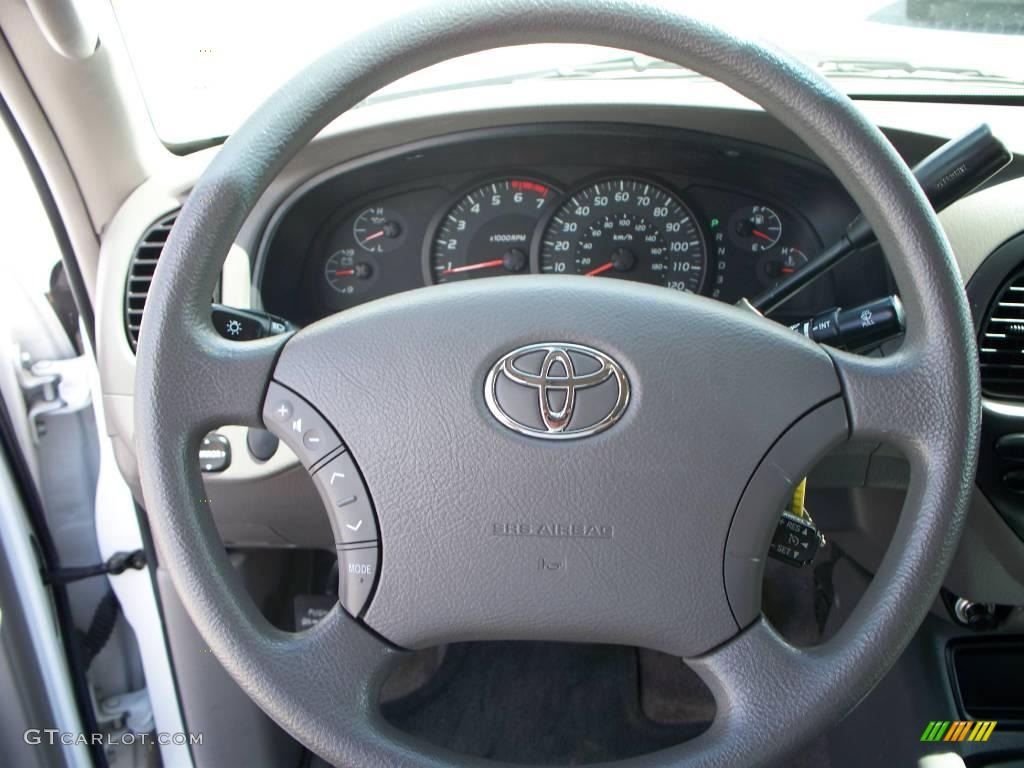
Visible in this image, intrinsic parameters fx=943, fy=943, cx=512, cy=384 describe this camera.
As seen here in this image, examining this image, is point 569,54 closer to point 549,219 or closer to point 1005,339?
point 549,219

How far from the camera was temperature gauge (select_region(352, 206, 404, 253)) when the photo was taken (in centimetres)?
161

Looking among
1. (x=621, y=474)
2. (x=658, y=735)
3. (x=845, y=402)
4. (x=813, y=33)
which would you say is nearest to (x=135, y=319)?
(x=621, y=474)

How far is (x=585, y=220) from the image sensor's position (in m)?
1.58

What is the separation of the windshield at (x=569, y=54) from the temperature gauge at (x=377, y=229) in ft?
0.68

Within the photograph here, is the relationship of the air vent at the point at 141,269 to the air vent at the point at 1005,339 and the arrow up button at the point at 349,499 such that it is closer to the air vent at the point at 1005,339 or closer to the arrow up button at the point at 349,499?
the arrow up button at the point at 349,499

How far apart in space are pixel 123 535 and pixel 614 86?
112cm

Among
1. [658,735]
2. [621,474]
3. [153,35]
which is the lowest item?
[658,735]

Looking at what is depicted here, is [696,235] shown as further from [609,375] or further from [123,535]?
[123,535]

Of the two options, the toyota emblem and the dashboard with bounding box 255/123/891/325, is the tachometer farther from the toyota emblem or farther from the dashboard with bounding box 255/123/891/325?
the toyota emblem

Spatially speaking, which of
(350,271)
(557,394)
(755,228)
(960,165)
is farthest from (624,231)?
(557,394)

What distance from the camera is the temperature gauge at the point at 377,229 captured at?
1.61 meters
